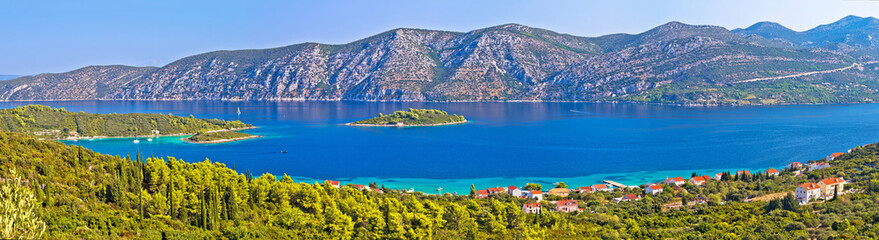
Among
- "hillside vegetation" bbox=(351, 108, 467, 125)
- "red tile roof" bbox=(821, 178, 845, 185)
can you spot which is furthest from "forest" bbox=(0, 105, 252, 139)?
"red tile roof" bbox=(821, 178, 845, 185)

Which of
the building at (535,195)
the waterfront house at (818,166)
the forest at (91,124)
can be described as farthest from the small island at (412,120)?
the building at (535,195)

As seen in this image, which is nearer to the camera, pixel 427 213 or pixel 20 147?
pixel 20 147

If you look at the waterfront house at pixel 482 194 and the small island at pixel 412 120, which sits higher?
the small island at pixel 412 120

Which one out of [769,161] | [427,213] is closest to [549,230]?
[427,213]

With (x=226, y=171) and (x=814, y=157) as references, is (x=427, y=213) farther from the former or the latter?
(x=814, y=157)

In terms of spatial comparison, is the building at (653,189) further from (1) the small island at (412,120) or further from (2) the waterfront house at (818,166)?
(1) the small island at (412,120)

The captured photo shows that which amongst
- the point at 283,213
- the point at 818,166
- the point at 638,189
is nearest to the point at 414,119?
the point at 638,189

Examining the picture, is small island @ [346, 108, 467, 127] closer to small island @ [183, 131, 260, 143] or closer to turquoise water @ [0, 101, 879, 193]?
turquoise water @ [0, 101, 879, 193]
